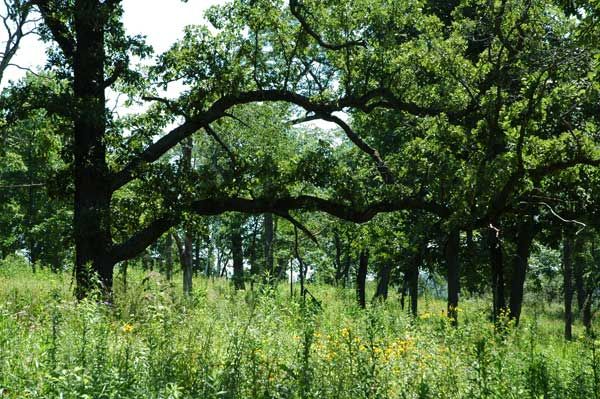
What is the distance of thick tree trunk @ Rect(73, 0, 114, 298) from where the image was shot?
13227mm

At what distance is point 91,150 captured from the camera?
13.9 meters

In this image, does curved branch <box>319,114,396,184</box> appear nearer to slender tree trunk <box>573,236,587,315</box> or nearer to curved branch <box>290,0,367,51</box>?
curved branch <box>290,0,367,51</box>

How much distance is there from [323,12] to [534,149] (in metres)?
5.81

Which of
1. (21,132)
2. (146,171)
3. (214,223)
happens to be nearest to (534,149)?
(146,171)

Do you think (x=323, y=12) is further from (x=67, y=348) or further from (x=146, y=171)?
(x=67, y=348)

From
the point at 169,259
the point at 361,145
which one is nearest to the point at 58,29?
the point at 361,145

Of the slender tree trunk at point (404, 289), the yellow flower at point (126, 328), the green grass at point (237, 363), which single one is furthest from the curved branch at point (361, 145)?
the yellow flower at point (126, 328)

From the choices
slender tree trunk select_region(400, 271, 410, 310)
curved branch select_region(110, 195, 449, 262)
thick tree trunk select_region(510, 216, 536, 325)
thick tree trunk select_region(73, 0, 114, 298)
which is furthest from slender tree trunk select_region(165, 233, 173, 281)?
thick tree trunk select_region(510, 216, 536, 325)

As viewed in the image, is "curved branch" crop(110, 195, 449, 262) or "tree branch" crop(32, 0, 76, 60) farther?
"curved branch" crop(110, 195, 449, 262)

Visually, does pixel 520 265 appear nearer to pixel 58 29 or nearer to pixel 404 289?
pixel 404 289

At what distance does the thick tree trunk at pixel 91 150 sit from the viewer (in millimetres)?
13227

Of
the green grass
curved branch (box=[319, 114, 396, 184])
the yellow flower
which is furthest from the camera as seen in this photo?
curved branch (box=[319, 114, 396, 184])

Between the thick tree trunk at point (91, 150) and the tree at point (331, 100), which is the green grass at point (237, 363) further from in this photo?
the tree at point (331, 100)

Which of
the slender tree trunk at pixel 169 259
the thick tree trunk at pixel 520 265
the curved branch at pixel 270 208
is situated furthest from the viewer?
the slender tree trunk at pixel 169 259
